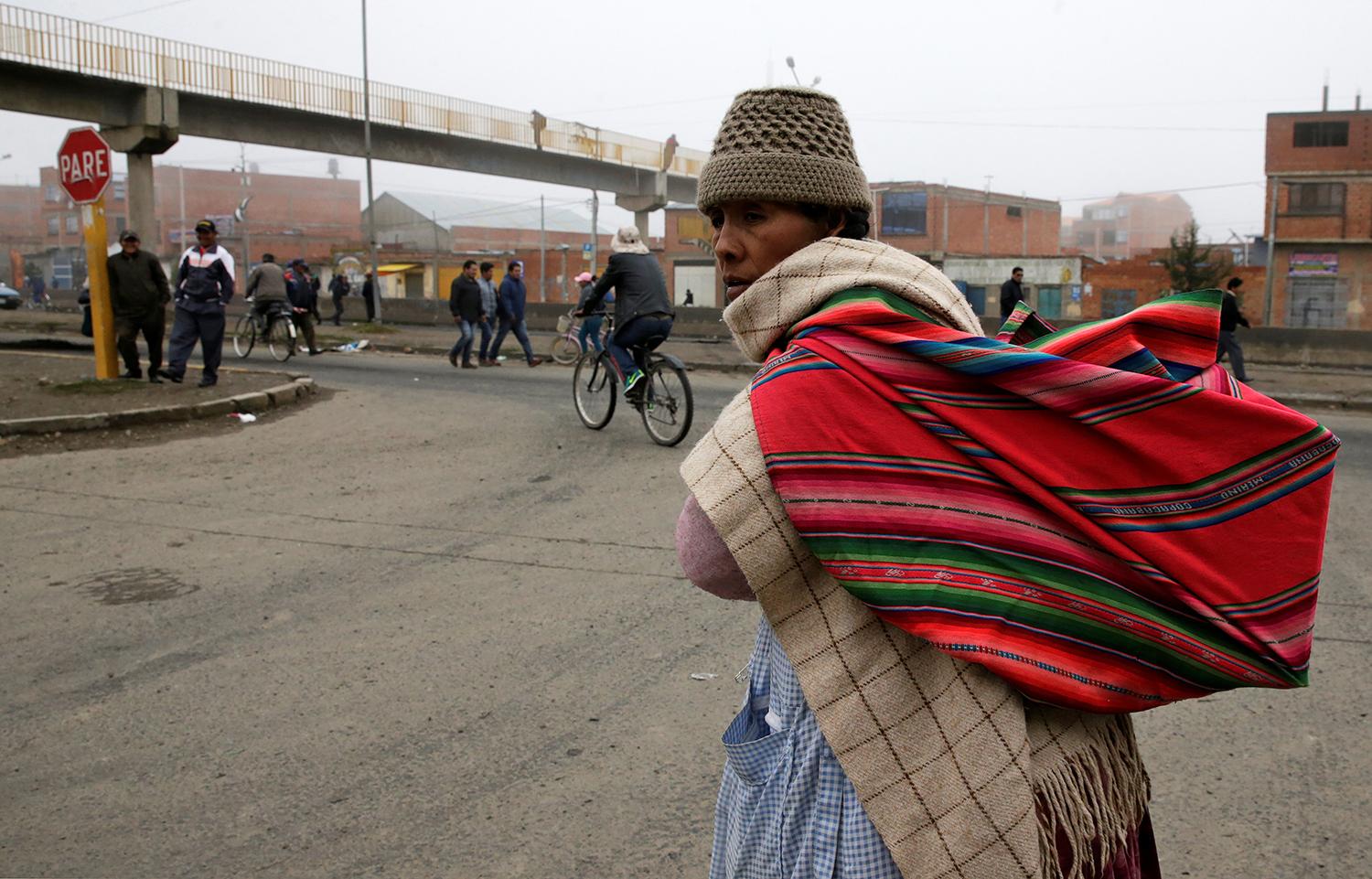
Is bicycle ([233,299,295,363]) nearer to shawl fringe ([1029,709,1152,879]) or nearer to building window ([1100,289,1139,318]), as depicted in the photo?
shawl fringe ([1029,709,1152,879])

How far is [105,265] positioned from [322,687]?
35.0 feet

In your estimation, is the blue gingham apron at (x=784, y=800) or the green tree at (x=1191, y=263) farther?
the green tree at (x=1191, y=263)

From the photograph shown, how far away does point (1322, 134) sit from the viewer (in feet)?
175

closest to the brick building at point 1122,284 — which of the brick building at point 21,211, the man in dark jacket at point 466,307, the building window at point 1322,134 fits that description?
the building window at point 1322,134

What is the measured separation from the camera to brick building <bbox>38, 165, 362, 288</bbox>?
9069 centimetres

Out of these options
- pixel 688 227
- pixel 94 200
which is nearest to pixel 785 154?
pixel 94 200

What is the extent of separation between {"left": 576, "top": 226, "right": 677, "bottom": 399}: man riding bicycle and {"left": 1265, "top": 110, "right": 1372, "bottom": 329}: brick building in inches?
1897

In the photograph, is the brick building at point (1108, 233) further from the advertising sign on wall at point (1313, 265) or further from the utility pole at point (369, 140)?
the utility pole at point (369, 140)

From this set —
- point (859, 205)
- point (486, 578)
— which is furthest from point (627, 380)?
point (859, 205)

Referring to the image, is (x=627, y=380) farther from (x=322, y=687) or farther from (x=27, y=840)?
(x=27, y=840)

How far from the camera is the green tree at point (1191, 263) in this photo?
53.2 m

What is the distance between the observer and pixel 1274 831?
3311 millimetres

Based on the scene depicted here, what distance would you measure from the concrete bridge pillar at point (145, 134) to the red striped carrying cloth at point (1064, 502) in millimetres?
32188

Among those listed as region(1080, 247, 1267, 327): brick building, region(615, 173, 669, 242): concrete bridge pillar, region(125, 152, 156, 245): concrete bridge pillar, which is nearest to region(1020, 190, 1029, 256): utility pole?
region(1080, 247, 1267, 327): brick building
